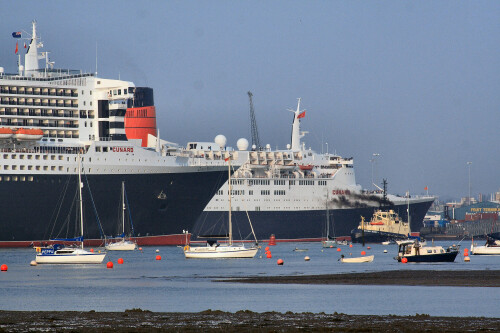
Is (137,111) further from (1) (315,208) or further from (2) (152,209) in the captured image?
(1) (315,208)

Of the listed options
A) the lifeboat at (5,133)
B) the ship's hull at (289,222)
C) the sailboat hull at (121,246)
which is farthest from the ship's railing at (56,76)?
the ship's hull at (289,222)

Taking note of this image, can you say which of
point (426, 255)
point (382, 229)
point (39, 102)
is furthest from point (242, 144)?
point (426, 255)

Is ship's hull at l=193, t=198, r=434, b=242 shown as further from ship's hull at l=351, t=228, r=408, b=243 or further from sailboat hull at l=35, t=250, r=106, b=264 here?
sailboat hull at l=35, t=250, r=106, b=264

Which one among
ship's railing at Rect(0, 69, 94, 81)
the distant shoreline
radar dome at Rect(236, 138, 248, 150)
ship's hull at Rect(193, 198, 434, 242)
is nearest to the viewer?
the distant shoreline

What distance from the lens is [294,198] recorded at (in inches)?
4833

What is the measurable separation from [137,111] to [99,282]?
4615 centimetres

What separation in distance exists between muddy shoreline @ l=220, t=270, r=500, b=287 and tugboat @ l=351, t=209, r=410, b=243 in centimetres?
6216

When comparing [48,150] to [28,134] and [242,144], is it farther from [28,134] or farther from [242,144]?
[242,144]

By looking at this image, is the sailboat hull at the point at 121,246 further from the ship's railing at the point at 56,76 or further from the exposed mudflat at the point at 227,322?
the exposed mudflat at the point at 227,322

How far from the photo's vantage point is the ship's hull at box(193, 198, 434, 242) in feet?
384

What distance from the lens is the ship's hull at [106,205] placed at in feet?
287

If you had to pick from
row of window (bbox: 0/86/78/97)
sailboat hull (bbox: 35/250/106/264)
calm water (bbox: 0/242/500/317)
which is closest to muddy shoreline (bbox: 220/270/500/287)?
calm water (bbox: 0/242/500/317)

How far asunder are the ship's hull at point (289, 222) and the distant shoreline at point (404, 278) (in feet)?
198

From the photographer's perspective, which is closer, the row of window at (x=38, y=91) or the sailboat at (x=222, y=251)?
the sailboat at (x=222, y=251)
